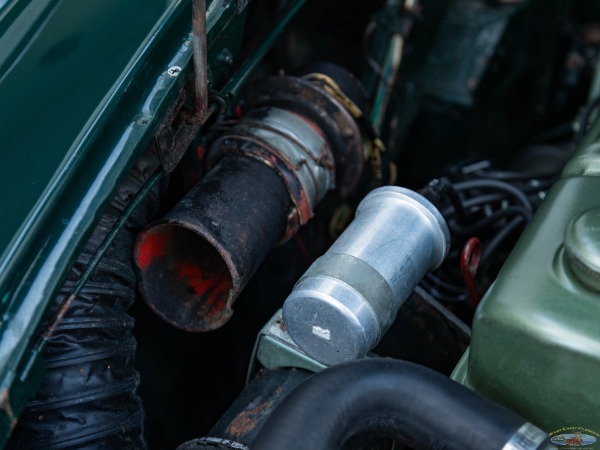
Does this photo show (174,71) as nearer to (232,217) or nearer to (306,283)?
(232,217)

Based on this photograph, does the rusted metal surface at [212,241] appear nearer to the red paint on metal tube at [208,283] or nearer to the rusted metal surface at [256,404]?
the red paint on metal tube at [208,283]

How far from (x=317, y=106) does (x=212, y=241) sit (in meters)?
0.35

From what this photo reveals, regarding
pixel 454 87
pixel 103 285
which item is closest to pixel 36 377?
pixel 103 285

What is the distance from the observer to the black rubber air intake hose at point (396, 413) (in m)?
0.74

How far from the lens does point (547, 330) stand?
0.79 meters

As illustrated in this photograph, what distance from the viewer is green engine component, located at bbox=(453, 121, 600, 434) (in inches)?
31.1

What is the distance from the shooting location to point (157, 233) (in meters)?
1.08

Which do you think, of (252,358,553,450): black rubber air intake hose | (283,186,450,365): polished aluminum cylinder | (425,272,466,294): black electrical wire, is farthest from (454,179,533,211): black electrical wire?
(252,358,553,450): black rubber air intake hose

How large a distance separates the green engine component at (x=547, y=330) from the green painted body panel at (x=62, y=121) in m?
0.46

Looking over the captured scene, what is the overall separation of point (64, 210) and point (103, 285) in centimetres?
15

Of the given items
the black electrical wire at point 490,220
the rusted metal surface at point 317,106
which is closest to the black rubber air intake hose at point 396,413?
the rusted metal surface at point 317,106

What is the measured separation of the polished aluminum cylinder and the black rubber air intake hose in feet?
0.28

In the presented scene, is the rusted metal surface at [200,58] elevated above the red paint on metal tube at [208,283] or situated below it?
above
